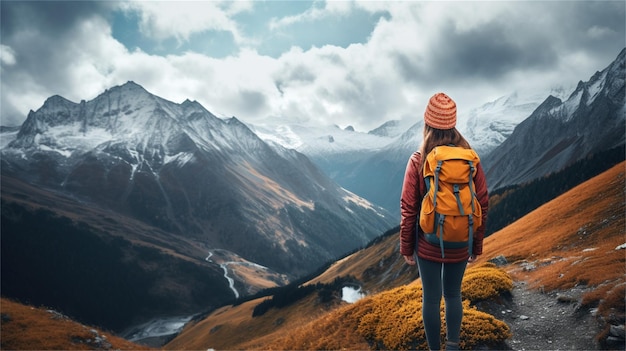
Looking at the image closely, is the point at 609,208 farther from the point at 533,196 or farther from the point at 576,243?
the point at 533,196

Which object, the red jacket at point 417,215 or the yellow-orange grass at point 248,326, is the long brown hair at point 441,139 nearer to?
the red jacket at point 417,215

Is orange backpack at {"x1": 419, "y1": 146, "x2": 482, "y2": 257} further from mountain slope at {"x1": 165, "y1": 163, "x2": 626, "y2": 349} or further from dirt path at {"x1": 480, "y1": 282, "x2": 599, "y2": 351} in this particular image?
mountain slope at {"x1": 165, "y1": 163, "x2": 626, "y2": 349}

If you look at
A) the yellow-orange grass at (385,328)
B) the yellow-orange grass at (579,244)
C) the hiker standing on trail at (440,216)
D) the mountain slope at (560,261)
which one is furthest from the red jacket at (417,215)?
the yellow-orange grass at (579,244)

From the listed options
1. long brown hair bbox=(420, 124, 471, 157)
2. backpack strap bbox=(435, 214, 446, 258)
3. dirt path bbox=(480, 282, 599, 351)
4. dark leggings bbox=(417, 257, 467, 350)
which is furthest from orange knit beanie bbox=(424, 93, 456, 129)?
dirt path bbox=(480, 282, 599, 351)

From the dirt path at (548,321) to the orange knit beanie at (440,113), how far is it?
26.1 feet

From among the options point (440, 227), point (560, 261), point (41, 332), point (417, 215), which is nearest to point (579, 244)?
point (560, 261)

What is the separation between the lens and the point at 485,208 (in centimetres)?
709

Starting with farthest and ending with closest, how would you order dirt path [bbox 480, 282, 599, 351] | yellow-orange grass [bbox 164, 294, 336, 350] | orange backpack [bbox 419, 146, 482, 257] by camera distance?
yellow-orange grass [bbox 164, 294, 336, 350]
dirt path [bbox 480, 282, 599, 351]
orange backpack [bbox 419, 146, 482, 257]

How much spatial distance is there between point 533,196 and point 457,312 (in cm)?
16000

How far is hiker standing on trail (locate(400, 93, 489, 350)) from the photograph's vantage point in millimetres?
6555

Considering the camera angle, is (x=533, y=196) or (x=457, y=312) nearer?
(x=457, y=312)

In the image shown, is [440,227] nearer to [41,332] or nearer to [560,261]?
[560,261]

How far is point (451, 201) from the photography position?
6.43 m

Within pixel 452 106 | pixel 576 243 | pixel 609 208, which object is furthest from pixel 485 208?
pixel 609 208
